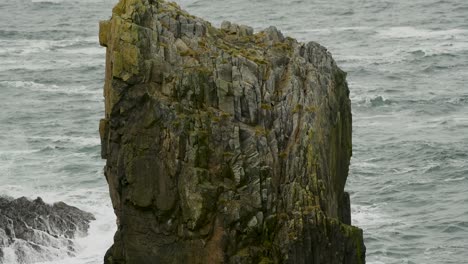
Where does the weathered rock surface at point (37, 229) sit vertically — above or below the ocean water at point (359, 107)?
above

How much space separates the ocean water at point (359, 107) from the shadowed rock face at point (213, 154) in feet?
47.7

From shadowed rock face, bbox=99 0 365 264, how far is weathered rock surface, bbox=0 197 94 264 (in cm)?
1392

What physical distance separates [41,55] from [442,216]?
5224 cm

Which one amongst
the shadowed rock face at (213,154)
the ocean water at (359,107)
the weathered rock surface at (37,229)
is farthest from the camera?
the ocean water at (359,107)

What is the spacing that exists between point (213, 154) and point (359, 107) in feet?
147

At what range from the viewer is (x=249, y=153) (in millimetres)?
36031

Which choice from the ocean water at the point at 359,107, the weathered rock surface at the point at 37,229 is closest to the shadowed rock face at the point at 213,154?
the weathered rock surface at the point at 37,229

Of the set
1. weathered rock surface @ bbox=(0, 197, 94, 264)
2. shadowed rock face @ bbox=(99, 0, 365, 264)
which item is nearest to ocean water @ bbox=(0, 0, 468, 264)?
weathered rock surface @ bbox=(0, 197, 94, 264)

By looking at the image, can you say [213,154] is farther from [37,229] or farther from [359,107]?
[359,107]

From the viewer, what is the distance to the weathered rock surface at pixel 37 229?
51250 mm

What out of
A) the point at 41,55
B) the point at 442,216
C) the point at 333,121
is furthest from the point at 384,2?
the point at 333,121

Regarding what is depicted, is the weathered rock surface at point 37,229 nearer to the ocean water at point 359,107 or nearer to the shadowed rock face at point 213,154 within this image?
the ocean water at point 359,107

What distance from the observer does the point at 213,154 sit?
36156 millimetres

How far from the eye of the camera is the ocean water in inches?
2259
